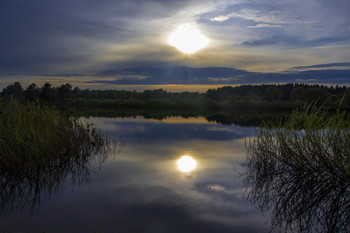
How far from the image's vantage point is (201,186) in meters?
8.02

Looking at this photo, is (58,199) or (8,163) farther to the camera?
(8,163)

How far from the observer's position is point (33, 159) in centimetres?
848

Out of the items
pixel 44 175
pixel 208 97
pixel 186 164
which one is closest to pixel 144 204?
pixel 44 175

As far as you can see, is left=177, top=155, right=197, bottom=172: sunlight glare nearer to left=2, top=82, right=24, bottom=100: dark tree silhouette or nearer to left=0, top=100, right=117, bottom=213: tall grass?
left=0, top=100, right=117, bottom=213: tall grass

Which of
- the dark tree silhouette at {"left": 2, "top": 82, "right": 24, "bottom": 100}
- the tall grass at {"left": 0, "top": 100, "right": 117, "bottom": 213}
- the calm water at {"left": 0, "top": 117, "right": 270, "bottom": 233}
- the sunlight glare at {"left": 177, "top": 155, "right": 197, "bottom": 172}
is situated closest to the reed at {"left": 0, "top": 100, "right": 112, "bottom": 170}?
the tall grass at {"left": 0, "top": 100, "right": 117, "bottom": 213}

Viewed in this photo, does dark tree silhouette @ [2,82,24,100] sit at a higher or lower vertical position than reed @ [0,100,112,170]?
higher

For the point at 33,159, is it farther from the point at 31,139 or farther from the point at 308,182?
the point at 308,182

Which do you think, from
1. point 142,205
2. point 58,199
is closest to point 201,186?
point 142,205

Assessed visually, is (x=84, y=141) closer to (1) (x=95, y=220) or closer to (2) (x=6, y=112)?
(2) (x=6, y=112)

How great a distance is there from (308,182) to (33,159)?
25.9 feet

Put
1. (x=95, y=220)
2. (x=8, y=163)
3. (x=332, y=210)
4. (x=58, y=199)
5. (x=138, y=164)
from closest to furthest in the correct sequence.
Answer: (x=95, y=220) < (x=332, y=210) < (x=58, y=199) < (x=8, y=163) < (x=138, y=164)

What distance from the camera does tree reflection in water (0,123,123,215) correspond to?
6.43 m

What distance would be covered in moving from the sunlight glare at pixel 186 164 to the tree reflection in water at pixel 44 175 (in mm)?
2990

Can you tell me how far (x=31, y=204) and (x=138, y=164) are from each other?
16.6 ft
